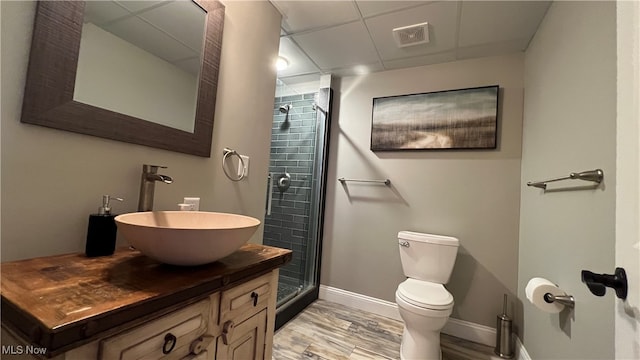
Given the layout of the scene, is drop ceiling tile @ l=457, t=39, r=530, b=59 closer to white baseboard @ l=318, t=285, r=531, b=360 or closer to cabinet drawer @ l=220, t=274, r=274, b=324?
white baseboard @ l=318, t=285, r=531, b=360

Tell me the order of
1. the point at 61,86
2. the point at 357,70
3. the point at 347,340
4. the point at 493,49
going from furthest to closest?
the point at 357,70 → the point at 493,49 → the point at 347,340 → the point at 61,86

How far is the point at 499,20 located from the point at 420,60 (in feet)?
2.04

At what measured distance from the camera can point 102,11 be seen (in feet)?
2.85

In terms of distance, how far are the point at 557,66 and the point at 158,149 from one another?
2075mm

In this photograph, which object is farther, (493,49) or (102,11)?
(493,49)

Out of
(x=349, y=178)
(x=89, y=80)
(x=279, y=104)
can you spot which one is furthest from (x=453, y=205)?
(x=89, y=80)

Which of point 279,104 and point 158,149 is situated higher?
point 279,104

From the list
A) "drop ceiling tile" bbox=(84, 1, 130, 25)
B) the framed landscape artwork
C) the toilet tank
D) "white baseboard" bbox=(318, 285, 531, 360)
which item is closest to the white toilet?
the toilet tank

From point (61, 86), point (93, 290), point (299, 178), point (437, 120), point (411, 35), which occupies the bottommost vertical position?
point (93, 290)

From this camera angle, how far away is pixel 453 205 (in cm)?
208

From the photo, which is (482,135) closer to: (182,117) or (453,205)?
(453,205)

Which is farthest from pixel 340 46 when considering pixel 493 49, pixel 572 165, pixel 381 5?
pixel 572 165

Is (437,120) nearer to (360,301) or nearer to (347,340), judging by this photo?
(360,301)

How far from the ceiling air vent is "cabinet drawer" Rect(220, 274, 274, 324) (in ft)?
6.14
